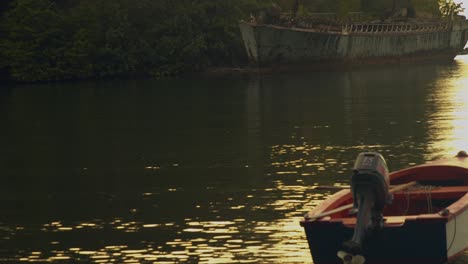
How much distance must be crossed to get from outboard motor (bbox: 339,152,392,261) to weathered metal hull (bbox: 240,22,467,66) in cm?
7409

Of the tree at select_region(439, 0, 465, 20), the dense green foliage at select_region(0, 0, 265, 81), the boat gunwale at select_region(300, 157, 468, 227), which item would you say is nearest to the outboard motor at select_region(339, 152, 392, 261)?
the boat gunwale at select_region(300, 157, 468, 227)

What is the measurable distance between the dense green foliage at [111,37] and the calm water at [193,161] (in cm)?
2177

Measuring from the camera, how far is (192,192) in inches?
1143

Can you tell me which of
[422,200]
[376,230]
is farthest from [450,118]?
[376,230]

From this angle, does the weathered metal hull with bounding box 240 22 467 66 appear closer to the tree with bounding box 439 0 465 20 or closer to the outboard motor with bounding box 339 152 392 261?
the tree with bounding box 439 0 465 20

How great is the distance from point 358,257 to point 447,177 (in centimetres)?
521

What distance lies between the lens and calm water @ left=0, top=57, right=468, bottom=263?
23281mm

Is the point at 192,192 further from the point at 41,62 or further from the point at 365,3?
the point at 365,3

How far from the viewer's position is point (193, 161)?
115 ft

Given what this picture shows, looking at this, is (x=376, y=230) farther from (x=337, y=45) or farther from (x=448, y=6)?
(x=448, y=6)

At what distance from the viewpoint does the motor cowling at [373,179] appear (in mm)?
18891

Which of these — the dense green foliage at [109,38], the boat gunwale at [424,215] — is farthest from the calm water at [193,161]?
the dense green foliage at [109,38]

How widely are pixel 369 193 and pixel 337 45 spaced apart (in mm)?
81910

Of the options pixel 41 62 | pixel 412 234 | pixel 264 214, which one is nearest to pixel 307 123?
pixel 264 214
